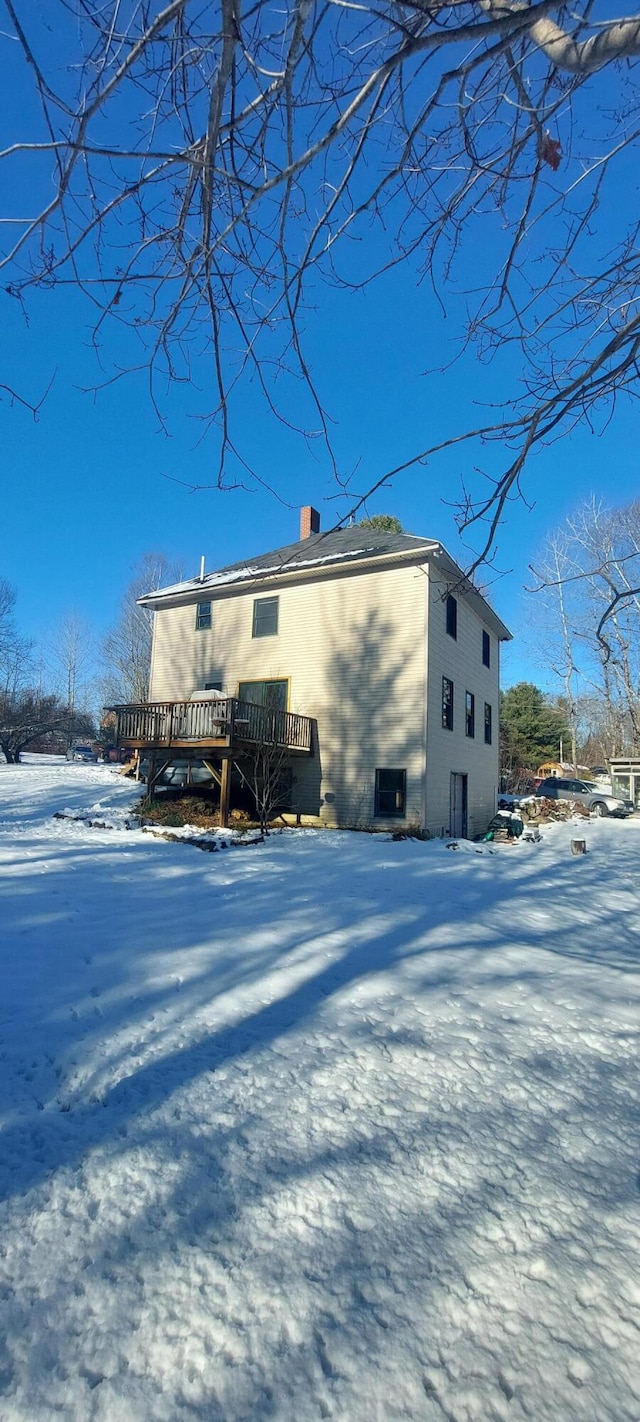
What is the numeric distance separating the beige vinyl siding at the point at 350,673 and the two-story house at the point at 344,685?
3 centimetres

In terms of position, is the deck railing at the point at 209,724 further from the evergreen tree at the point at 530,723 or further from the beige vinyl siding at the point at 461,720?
the evergreen tree at the point at 530,723

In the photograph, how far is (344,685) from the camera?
15.2 metres

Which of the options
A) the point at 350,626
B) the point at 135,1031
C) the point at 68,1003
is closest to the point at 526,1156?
the point at 135,1031

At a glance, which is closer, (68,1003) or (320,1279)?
(320,1279)

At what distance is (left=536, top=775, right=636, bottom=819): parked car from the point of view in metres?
25.7

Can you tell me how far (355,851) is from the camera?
10.4 meters

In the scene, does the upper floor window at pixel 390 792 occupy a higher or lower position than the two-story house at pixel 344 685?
lower

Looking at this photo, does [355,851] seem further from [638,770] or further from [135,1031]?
[638,770]

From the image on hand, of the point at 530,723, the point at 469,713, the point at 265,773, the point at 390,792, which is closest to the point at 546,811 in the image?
the point at 469,713

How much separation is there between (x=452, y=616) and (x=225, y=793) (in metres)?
7.05

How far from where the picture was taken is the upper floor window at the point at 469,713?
1761cm

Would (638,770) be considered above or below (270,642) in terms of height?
below

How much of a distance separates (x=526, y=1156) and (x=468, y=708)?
15921 millimetres

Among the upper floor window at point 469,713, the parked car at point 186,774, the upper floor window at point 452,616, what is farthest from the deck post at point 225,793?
the upper floor window at point 469,713
